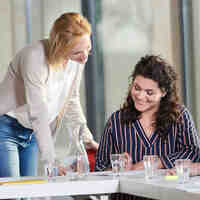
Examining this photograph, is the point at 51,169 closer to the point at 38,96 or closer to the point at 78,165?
the point at 78,165

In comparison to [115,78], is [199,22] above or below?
above

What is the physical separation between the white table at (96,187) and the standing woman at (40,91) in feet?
1.66

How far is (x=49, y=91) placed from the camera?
112 inches

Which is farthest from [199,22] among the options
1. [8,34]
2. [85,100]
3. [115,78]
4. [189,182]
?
[189,182]

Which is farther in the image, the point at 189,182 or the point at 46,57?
the point at 46,57

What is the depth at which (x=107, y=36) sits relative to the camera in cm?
488

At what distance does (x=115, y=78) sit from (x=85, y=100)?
0.35m

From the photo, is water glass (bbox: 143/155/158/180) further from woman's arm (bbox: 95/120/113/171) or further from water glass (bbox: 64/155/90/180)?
woman's arm (bbox: 95/120/113/171)

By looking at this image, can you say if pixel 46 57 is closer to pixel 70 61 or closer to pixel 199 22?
pixel 70 61

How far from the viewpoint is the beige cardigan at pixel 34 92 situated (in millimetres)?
2612

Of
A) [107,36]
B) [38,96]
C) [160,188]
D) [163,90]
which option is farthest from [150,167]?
[107,36]

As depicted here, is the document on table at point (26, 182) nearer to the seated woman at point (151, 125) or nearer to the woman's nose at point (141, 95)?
the seated woman at point (151, 125)

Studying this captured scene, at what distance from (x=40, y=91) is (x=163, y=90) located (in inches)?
25.4

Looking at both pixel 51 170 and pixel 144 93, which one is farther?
pixel 144 93
